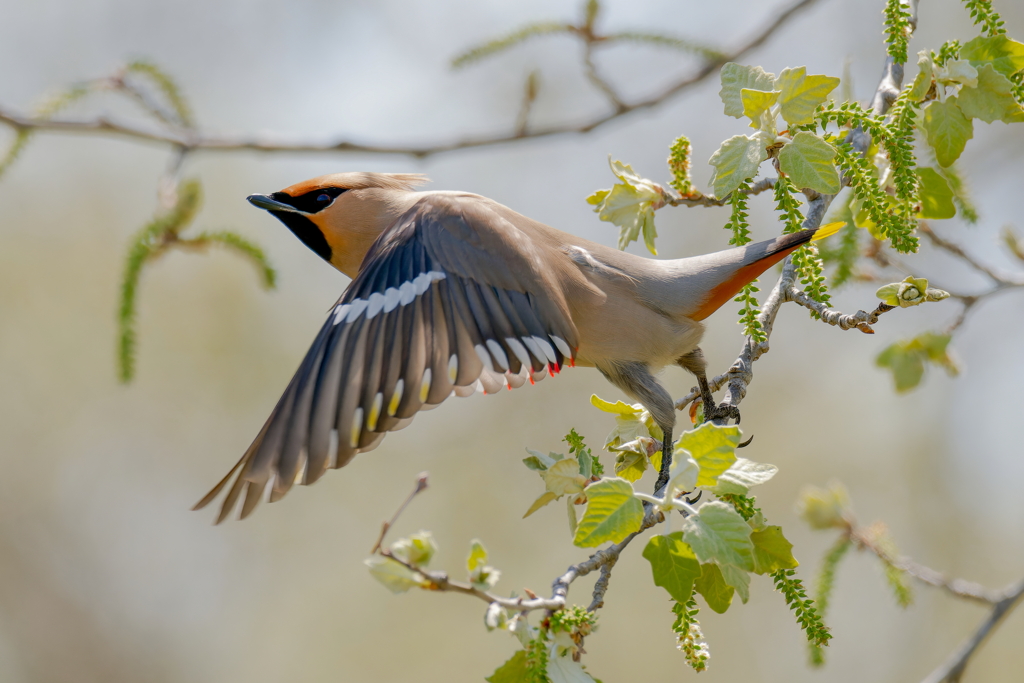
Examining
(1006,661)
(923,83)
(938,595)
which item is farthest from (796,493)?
(923,83)

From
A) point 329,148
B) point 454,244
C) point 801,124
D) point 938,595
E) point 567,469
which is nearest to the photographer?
point 567,469

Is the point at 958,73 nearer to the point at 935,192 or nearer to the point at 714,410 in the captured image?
the point at 935,192

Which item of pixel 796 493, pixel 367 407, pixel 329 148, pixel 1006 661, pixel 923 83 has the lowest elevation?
pixel 1006 661

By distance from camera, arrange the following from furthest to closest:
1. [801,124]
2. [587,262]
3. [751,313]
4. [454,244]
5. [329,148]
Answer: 1. [329,148]
2. [587,262]
3. [454,244]
4. [751,313]
5. [801,124]

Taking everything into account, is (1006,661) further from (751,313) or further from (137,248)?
(137,248)

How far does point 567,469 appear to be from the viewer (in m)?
1.48

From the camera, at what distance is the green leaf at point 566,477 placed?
1.47m

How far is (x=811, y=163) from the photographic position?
1.51m

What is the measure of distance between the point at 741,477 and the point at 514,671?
0.51 meters

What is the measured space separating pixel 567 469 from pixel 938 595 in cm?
679

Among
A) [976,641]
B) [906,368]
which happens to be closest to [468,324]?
[906,368]

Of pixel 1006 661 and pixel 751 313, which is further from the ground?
pixel 751 313

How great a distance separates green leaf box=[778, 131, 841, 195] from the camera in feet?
4.92

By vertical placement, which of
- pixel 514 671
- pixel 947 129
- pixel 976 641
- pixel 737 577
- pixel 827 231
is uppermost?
pixel 947 129
